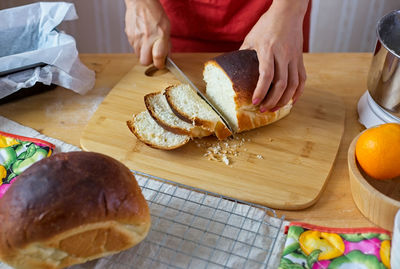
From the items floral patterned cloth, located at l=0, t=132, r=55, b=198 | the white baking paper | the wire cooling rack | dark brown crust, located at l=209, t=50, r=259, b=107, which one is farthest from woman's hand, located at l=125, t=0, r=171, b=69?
the wire cooling rack

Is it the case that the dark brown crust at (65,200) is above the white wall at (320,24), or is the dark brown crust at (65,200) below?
above

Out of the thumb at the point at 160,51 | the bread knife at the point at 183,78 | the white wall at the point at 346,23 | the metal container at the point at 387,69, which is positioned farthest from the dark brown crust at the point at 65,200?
the white wall at the point at 346,23

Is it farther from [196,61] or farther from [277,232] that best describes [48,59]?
[277,232]

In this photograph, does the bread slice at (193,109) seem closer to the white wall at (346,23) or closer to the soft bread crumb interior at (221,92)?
the soft bread crumb interior at (221,92)

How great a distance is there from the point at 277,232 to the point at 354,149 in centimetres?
40

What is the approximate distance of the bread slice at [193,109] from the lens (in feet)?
5.68

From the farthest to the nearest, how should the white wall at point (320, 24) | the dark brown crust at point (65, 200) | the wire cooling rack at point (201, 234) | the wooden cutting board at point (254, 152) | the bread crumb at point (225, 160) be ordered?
1. the white wall at point (320, 24)
2. the bread crumb at point (225, 160)
3. the wooden cutting board at point (254, 152)
4. the wire cooling rack at point (201, 234)
5. the dark brown crust at point (65, 200)

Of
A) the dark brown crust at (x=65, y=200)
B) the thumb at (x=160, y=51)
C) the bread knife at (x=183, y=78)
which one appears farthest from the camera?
the thumb at (x=160, y=51)

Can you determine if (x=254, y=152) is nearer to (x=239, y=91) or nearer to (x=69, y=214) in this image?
(x=239, y=91)

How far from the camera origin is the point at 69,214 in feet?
3.78

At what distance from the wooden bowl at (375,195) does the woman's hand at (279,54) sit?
0.37m

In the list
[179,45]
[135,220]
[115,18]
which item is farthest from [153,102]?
[115,18]

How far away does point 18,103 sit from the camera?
2008 millimetres

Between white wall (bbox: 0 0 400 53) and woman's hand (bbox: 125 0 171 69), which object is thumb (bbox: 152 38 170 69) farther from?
white wall (bbox: 0 0 400 53)
